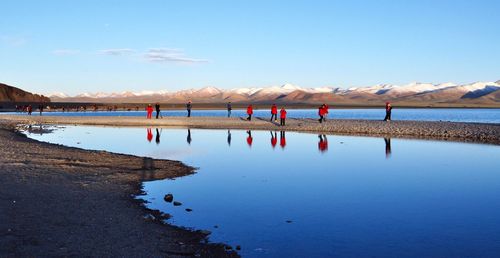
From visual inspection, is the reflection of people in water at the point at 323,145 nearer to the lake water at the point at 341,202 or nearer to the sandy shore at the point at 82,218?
the lake water at the point at 341,202

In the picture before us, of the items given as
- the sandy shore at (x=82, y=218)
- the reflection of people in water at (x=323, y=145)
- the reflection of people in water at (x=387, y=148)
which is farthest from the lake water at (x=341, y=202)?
the reflection of people in water at (x=323, y=145)

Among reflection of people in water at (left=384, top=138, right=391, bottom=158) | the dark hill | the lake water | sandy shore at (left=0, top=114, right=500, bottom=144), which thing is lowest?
the lake water

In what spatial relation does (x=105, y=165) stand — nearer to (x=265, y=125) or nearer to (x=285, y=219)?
(x=285, y=219)

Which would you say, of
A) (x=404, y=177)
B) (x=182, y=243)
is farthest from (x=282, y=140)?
(x=182, y=243)

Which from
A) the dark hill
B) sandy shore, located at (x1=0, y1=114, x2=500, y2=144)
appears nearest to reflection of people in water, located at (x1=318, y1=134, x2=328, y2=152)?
sandy shore, located at (x1=0, y1=114, x2=500, y2=144)

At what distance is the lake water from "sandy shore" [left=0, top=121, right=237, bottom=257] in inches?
27.6

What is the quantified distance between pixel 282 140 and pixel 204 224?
23.1 m

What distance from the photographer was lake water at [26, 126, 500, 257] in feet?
29.8

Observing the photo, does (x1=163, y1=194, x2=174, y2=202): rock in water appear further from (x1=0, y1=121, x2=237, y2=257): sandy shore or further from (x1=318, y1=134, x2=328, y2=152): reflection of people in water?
(x1=318, y1=134, x2=328, y2=152): reflection of people in water

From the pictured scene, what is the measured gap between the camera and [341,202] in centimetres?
1277

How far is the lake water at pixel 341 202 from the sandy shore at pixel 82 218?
70 centimetres

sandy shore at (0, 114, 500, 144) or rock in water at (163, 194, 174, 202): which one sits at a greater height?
sandy shore at (0, 114, 500, 144)

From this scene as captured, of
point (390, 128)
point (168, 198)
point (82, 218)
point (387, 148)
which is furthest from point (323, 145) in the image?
point (82, 218)

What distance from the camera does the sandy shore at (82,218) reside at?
26.0 feet
